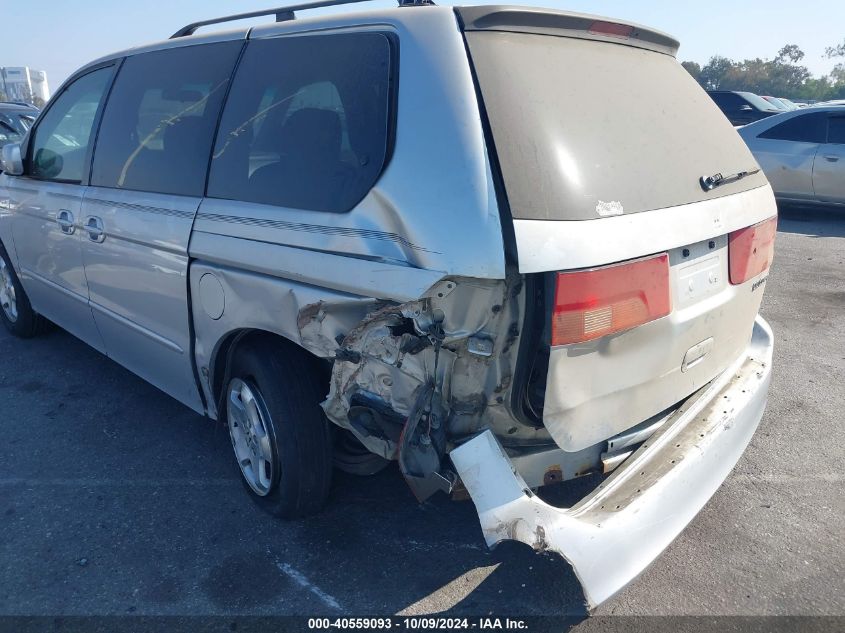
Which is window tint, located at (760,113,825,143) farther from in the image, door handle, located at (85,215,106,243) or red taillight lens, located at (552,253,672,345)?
door handle, located at (85,215,106,243)

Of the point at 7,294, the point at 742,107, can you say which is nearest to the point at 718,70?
the point at 742,107

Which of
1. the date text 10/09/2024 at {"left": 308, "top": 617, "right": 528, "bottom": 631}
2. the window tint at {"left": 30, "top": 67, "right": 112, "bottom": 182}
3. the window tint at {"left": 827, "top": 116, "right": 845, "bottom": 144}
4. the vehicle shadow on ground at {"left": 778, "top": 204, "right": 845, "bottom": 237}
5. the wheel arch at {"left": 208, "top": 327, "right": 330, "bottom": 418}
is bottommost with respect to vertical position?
the vehicle shadow on ground at {"left": 778, "top": 204, "right": 845, "bottom": 237}

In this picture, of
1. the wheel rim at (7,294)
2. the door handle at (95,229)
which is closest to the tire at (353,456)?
the door handle at (95,229)

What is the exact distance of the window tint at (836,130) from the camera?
31.1 feet

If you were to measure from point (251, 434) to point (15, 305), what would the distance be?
3336 millimetres

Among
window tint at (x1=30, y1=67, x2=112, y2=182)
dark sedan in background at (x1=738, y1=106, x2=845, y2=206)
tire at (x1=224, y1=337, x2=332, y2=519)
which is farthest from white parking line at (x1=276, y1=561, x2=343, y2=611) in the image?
dark sedan in background at (x1=738, y1=106, x2=845, y2=206)

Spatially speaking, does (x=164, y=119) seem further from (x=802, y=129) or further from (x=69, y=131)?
(x=802, y=129)

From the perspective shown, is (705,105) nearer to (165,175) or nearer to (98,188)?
(165,175)

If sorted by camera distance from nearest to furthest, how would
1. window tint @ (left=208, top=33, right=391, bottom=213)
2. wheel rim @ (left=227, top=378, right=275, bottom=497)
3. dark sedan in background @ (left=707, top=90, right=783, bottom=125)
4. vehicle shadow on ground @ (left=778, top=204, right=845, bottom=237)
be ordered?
window tint @ (left=208, top=33, right=391, bottom=213) < wheel rim @ (left=227, top=378, right=275, bottom=497) < vehicle shadow on ground @ (left=778, top=204, right=845, bottom=237) < dark sedan in background @ (left=707, top=90, right=783, bottom=125)

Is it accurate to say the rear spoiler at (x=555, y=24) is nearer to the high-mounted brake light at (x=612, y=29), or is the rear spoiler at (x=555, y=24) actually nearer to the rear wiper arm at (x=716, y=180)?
the high-mounted brake light at (x=612, y=29)

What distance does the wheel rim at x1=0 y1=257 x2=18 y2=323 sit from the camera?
17.3ft

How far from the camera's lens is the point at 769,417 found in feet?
13.0

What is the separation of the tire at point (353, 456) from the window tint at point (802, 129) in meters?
9.14

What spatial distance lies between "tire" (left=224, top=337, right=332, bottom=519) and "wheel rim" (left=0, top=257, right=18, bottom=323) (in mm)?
3182
